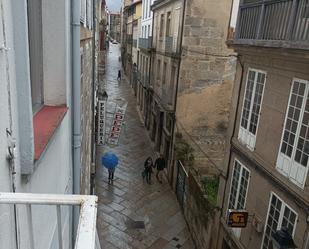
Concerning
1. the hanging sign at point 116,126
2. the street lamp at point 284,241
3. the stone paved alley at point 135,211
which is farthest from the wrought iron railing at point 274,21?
the hanging sign at point 116,126

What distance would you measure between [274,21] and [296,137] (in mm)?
3169

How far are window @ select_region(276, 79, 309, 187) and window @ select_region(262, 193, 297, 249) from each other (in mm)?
772

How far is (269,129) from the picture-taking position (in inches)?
372

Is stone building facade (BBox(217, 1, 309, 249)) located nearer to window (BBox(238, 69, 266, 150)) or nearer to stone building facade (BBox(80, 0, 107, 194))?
window (BBox(238, 69, 266, 150))

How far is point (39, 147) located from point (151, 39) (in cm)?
2669

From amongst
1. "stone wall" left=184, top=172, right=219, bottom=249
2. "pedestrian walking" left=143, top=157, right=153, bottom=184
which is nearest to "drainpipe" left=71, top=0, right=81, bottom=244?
"stone wall" left=184, top=172, right=219, bottom=249

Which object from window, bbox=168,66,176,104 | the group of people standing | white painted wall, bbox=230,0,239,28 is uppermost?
white painted wall, bbox=230,0,239,28

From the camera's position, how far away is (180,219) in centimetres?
1611

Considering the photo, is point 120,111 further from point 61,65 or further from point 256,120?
point 61,65

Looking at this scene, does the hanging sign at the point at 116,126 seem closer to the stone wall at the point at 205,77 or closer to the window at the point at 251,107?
the stone wall at the point at 205,77

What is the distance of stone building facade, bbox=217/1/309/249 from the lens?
8.00 m

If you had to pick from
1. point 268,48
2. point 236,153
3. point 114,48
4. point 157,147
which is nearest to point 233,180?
point 236,153

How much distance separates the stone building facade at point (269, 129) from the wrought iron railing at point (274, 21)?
0.9 inches

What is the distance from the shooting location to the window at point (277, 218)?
8289 millimetres
